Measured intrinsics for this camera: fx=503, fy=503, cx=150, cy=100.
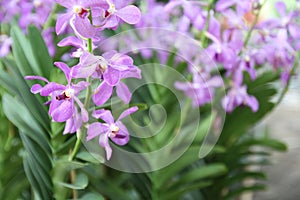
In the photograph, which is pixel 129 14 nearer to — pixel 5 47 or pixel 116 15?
pixel 116 15

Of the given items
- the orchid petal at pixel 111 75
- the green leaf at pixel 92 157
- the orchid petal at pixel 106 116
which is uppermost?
the orchid petal at pixel 111 75

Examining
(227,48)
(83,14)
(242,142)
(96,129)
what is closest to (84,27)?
(83,14)

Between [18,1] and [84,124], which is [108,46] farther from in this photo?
[84,124]

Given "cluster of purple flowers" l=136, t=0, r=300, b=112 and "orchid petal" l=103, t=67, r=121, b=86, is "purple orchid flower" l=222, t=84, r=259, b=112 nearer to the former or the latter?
"cluster of purple flowers" l=136, t=0, r=300, b=112

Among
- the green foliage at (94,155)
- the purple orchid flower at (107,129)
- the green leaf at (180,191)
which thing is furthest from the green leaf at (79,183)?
the green leaf at (180,191)

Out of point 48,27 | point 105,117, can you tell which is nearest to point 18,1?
point 48,27

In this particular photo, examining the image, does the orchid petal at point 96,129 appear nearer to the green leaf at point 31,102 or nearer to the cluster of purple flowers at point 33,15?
the green leaf at point 31,102

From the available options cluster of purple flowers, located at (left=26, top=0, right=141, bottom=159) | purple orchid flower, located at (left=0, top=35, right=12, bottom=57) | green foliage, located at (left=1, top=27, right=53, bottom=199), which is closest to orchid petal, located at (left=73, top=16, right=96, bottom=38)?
cluster of purple flowers, located at (left=26, top=0, right=141, bottom=159)
